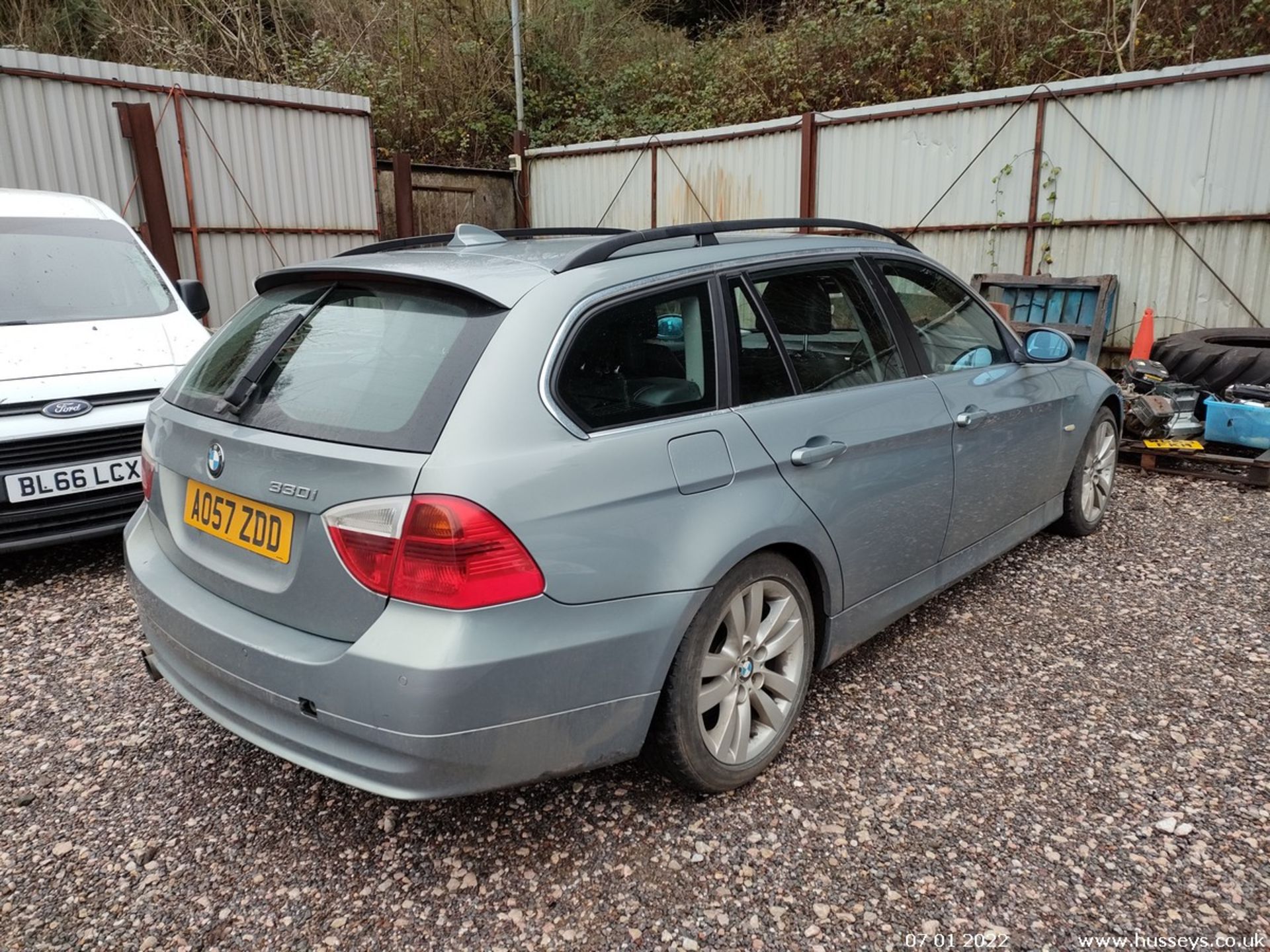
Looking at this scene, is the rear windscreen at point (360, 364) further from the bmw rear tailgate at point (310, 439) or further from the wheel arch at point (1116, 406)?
the wheel arch at point (1116, 406)

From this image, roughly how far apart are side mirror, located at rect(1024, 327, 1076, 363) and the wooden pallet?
2.69 m

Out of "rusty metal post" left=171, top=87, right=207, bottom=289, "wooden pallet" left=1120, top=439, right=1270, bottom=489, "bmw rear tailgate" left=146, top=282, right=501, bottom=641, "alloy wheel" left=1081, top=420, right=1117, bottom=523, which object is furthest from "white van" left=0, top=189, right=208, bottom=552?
"wooden pallet" left=1120, top=439, right=1270, bottom=489

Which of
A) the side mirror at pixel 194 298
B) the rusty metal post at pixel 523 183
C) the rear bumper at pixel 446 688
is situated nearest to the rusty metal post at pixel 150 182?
the side mirror at pixel 194 298

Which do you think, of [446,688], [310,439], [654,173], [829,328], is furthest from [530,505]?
[654,173]

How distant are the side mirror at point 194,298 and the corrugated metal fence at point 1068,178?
21.9 ft

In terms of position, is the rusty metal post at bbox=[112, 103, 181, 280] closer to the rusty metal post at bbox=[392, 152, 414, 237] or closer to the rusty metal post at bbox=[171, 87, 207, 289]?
the rusty metal post at bbox=[171, 87, 207, 289]

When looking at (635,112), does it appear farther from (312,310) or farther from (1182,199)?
(312,310)

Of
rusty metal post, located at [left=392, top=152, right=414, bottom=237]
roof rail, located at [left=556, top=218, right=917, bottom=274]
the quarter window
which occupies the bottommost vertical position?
the quarter window

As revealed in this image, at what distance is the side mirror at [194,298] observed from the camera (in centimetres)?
523

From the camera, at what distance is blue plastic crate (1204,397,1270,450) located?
5840 millimetres

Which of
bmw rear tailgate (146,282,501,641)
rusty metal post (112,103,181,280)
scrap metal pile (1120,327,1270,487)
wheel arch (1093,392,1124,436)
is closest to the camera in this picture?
bmw rear tailgate (146,282,501,641)

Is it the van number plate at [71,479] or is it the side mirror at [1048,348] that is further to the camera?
the van number plate at [71,479]

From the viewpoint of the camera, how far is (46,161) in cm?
869

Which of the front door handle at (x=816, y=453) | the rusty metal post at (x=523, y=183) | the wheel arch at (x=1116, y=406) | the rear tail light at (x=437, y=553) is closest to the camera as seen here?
the rear tail light at (x=437, y=553)
